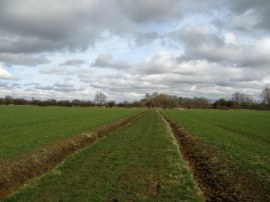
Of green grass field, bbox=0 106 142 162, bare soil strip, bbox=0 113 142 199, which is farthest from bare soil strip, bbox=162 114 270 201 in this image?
green grass field, bbox=0 106 142 162

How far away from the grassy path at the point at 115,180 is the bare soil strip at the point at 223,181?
2.07 feet

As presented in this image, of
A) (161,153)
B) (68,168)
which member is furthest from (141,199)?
(161,153)

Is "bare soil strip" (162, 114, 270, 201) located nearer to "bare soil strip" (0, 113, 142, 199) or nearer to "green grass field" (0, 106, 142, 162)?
"bare soil strip" (0, 113, 142, 199)

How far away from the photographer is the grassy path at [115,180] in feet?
33.5

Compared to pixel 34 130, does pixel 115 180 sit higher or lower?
lower

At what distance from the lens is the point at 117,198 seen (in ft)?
32.7

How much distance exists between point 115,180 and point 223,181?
4258 millimetres

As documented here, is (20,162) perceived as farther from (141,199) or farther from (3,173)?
(141,199)

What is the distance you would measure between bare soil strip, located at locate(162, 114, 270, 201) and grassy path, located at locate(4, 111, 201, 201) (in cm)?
63

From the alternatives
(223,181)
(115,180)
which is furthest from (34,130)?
(223,181)

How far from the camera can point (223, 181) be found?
12.6m

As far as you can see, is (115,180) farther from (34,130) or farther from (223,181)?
(34,130)

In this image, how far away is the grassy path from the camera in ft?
33.5

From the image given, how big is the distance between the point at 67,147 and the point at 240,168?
11.6m
